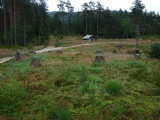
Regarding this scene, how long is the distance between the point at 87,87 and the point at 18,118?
12.2ft

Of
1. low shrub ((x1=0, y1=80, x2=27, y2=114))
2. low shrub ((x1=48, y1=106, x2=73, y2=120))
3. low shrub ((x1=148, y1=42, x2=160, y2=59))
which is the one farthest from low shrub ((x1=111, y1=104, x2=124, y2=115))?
low shrub ((x1=148, y1=42, x2=160, y2=59))

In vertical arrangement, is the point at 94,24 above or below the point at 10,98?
above

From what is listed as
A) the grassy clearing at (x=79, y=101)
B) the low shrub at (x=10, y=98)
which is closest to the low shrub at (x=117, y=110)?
the grassy clearing at (x=79, y=101)

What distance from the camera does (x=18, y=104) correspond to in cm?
945

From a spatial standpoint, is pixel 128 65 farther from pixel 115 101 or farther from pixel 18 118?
pixel 18 118

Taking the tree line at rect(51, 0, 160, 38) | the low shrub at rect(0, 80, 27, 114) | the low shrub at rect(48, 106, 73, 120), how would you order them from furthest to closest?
the tree line at rect(51, 0, 160, 38)
the low shrub at rect(0, 80, 27, 114)
the low shrub at rect(48, 106, 73, 120)

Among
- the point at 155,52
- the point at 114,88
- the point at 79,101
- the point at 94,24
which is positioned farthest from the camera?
the point at 94,24

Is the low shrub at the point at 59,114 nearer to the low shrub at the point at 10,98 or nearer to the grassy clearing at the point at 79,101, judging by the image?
the grassy clearing at the point at 79,101

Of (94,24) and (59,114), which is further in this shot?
(94,24)

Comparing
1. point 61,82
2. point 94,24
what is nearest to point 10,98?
point 61,82

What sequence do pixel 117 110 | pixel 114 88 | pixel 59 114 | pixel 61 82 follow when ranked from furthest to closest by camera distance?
pixel 61 82 < pixel 114 88 < pixel 117 110 < pixel 59 114

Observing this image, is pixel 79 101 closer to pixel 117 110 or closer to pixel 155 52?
pixel 117 110

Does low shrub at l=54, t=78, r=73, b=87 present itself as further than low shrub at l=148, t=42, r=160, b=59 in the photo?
No

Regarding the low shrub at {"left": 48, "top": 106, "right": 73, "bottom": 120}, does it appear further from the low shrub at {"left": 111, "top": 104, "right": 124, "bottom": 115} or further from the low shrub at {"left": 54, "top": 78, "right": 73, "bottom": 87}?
the low shrub at {"left": 54, "top": 78, "right": 73, "bottom": 87}
